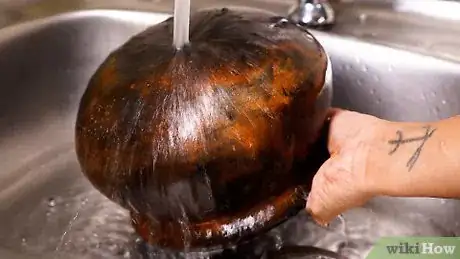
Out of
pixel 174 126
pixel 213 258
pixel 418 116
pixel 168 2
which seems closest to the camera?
pixel 174 126

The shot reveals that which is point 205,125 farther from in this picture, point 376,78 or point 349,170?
point 376,78

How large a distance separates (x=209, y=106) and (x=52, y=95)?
40cm

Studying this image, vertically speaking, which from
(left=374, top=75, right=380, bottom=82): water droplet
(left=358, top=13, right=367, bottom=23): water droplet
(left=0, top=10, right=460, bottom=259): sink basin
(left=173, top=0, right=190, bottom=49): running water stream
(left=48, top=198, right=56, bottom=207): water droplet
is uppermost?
(left=173, top=0, right=190, bottom=49): running water stream

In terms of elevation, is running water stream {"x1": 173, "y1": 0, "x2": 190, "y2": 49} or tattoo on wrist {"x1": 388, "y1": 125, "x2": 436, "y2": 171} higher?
running water stream {"x1": 173, "y1": 0, "x2": 190, "y2": 49}

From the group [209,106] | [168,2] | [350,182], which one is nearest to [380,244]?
[350,182]

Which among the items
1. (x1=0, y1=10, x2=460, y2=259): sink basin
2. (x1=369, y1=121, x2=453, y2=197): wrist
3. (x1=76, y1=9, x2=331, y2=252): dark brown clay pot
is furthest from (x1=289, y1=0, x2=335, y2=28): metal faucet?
(x1=369, y1=121, x2=453, y2=197): wrist

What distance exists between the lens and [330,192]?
679mm

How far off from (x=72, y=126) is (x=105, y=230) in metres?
0.22

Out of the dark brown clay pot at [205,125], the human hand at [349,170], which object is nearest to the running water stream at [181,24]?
the dark brown clay pot at [205,125]

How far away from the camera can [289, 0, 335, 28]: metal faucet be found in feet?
3.07

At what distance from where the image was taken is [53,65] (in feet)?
3.21

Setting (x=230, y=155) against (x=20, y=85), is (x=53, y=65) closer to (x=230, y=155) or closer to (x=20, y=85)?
(x=20, y=85)

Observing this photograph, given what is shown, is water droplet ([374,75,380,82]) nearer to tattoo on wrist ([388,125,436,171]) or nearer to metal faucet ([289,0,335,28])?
metal faucet ([289,0,335,28])

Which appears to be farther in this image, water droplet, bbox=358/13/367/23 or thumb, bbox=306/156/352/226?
water droplet, bbox=358/13/367/23
